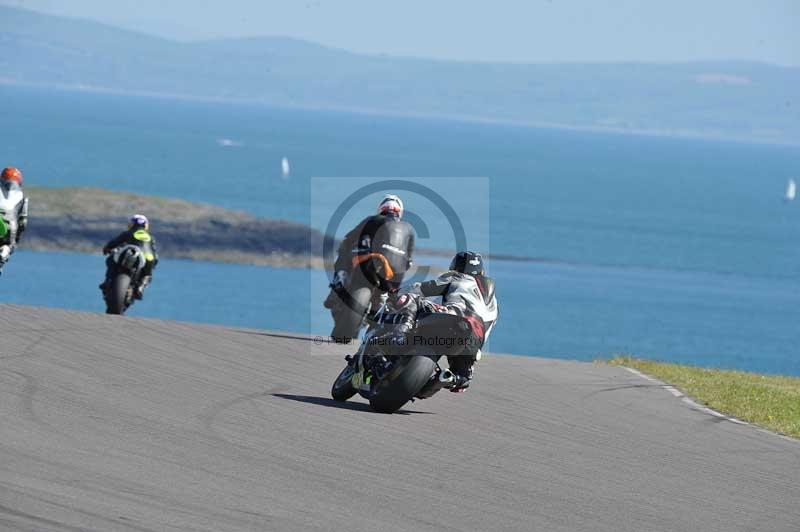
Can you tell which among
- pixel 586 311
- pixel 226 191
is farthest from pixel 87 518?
pixel 226 191

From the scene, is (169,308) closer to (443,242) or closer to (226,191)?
(443,242)

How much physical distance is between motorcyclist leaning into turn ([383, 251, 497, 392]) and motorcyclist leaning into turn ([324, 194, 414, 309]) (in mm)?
3837

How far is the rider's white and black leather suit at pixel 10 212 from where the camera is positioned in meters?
19.9

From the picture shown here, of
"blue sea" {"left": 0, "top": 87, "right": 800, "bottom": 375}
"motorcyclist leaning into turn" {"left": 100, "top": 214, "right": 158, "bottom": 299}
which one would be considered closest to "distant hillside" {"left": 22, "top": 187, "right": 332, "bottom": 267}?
"blue sea" {"left": 0, "top": 87, "right": 800, "bottom": 375}

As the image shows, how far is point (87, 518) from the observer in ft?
24.3

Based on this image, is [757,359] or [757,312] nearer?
[757,359]

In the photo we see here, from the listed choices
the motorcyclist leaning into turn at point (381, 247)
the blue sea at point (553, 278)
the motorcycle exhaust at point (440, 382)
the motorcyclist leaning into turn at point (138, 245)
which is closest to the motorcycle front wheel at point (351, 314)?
the motorcyclist leaning into turn at point (381, 247)

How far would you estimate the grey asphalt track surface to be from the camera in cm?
823

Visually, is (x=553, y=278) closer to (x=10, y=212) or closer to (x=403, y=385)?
(x=10, y=212)

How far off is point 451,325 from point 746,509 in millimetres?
3134

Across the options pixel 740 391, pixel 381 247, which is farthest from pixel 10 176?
pixel 740 391

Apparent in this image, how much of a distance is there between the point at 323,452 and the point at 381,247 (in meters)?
6.45

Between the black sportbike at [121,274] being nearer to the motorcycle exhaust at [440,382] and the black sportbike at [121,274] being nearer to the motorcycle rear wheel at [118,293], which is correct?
the motorcycle rear wheel at [118,293]

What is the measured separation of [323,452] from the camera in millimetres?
10297
